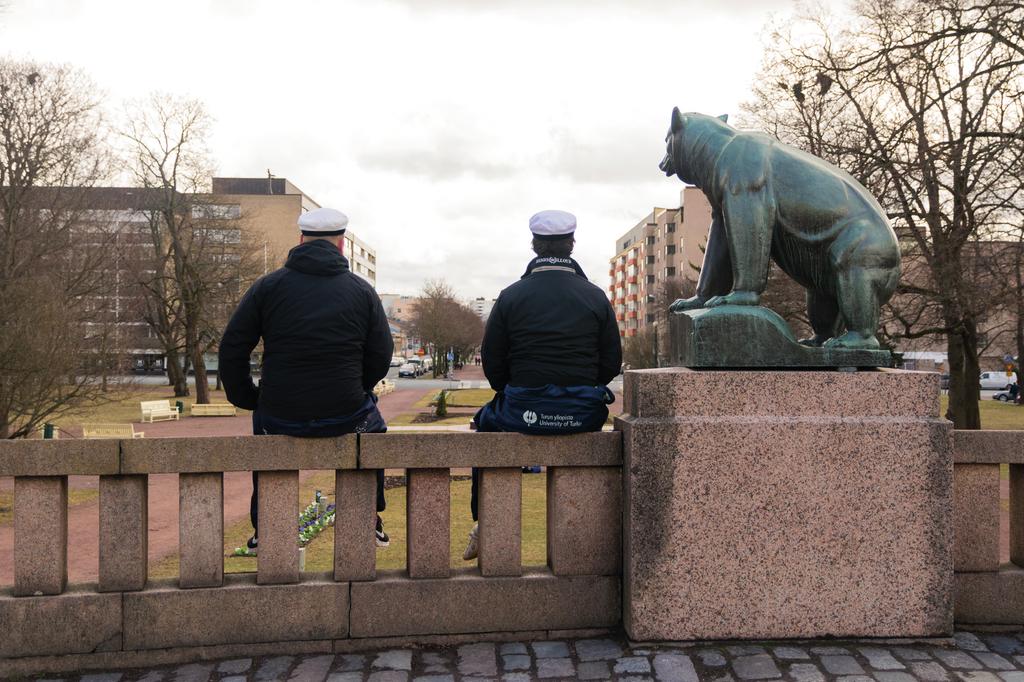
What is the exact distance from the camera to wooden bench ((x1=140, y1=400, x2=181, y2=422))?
31.9m

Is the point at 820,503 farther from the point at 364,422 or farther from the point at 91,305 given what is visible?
the point at 91,305

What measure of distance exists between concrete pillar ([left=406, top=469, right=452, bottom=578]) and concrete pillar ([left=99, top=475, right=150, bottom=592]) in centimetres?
133

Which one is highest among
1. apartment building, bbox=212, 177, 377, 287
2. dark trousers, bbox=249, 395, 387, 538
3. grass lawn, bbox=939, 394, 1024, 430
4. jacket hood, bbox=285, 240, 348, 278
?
apartment building, bbox=212, 177, 377, 287

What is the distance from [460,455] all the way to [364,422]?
1.76 ft

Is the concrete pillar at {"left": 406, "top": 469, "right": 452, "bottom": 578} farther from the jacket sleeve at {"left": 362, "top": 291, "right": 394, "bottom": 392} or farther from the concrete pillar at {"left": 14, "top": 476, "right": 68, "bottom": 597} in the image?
the concrete pillar at {"left": 14, "top": 476, "right": 68, "bottom": 597}

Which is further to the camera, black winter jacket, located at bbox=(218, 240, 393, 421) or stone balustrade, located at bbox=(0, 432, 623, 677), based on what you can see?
black winter jacket, located at bbox=(218, 240, 393, 421)

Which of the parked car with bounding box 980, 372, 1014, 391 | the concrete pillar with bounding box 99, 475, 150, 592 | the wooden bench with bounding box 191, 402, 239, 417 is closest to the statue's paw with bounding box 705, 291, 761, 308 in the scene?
the concrete pillar with bounding box 99, 475, 150, 592

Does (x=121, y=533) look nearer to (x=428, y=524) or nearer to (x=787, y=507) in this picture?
(x=428, y=524)

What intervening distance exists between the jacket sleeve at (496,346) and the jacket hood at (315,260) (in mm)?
829

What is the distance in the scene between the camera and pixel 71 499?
14930 mm

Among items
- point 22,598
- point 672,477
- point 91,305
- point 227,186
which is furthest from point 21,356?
point 227,186

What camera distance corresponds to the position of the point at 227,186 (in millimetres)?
98812

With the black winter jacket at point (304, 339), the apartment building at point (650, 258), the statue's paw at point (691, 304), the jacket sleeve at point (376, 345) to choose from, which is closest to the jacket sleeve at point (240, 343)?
the black winter jacket at point (304, 339)

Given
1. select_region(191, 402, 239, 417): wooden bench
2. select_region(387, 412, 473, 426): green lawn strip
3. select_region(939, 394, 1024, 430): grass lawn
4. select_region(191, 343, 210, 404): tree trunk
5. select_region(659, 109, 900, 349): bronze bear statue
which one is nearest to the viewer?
select_region(659, 109, 900, 349): bronze bear statue
